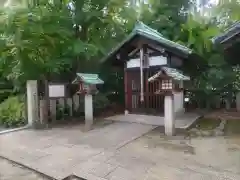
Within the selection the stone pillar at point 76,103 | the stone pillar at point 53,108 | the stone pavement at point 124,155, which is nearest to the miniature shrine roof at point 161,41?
the stone pillar at point 76,103

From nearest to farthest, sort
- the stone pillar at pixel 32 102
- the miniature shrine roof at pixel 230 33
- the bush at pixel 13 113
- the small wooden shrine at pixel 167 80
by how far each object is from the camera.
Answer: the miniature shrine roof at pixel 230 33, the small wooden shrine at pixel 167 80, the stone pillar at pixel 32 102, the bush at pixel 13 113

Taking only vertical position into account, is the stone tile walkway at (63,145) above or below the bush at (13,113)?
below

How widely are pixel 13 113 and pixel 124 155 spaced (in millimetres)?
7333

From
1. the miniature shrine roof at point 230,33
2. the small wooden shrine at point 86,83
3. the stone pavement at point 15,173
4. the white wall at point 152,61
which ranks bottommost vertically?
the stone pavement at point 15,173

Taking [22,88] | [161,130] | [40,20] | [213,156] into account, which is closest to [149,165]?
[213,156]

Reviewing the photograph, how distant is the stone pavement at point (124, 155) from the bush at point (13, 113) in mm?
2200

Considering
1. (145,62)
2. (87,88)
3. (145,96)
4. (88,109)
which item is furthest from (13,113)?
(145,62)

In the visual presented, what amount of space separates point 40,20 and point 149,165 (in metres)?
7.02

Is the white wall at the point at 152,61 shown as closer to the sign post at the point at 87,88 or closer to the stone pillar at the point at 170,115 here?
the sign post at the point at 87,88

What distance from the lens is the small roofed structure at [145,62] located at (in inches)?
380

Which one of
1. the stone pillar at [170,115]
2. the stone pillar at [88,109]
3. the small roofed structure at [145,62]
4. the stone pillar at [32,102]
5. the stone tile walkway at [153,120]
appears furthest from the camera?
the small roofed structure at [145,62]

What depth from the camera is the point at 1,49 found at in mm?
9273

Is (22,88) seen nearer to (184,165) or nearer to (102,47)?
(102,47)

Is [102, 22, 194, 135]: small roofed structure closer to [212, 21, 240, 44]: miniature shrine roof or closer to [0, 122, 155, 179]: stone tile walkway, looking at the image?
[0, 122, 155, 179]: stone tile walkway
